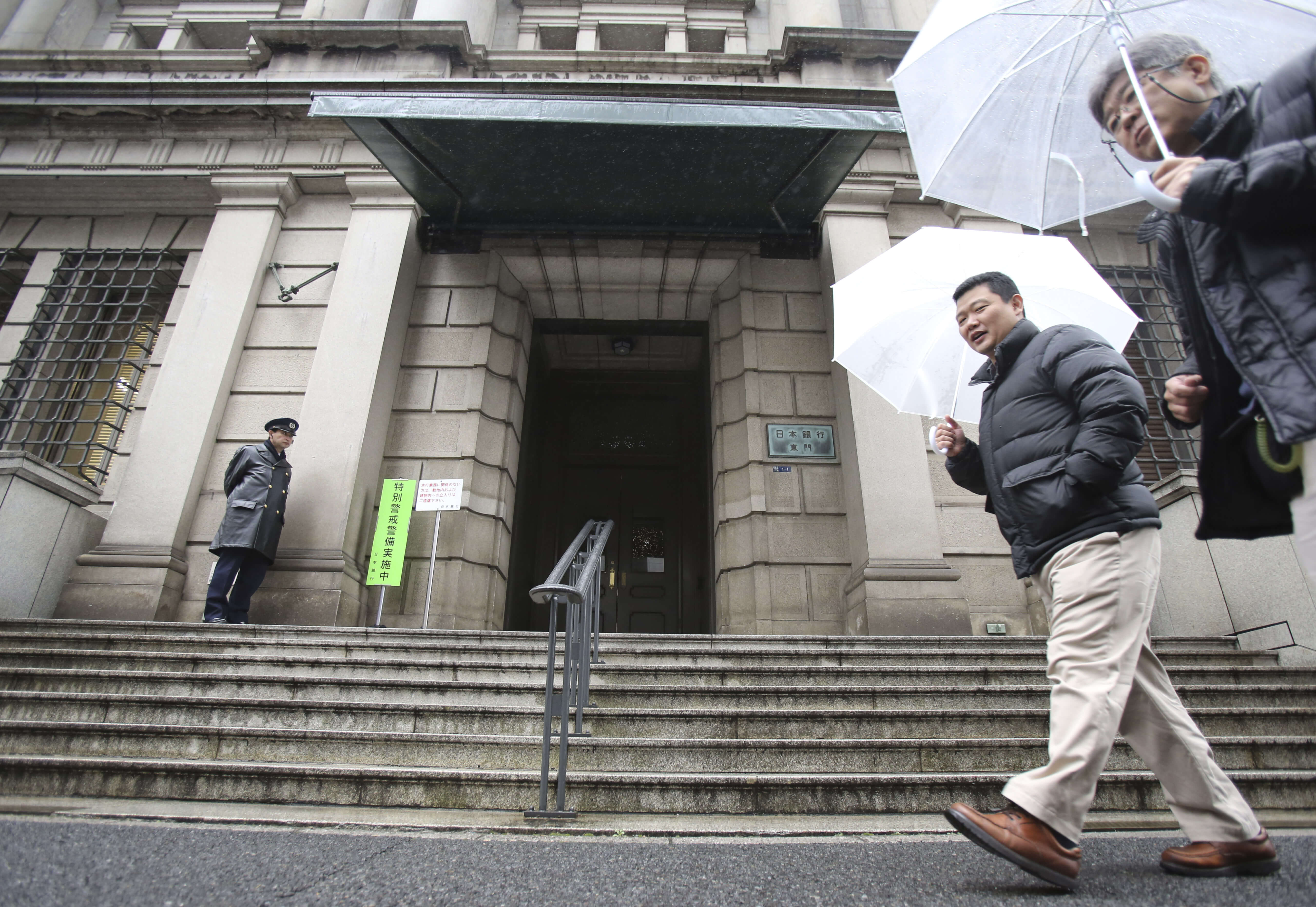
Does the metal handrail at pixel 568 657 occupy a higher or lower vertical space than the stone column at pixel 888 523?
lower

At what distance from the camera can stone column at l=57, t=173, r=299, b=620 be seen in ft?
22.7

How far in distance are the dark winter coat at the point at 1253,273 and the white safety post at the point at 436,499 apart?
659 cm

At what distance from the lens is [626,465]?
12203 mm

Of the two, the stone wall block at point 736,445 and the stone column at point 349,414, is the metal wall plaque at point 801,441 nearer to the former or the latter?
the stone wall block at point 736,445

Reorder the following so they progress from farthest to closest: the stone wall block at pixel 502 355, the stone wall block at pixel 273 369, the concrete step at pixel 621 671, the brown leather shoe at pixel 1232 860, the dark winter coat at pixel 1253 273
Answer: the stone wall block at pixel 502 355 → the stone wall block at pixel 273 369 → the concrete step at pixel 621 671 → the brown leather shoe at pixel 1232 860 → the dark winter coat at pixel 1253 273

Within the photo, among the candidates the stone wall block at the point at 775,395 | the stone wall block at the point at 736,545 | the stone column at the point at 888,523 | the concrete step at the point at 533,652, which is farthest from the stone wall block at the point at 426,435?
the stone column at the point at 888,523

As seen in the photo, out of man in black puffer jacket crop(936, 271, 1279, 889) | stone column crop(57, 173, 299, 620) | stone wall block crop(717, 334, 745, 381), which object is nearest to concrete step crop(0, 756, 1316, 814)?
man in black puffer jacket crop(936, 271, 1279, 889)

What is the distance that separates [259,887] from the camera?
6.06ft

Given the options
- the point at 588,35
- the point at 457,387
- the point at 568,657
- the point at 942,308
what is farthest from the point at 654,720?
the point at 588,35

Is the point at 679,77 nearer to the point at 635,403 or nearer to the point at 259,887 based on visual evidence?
the point at 635,403

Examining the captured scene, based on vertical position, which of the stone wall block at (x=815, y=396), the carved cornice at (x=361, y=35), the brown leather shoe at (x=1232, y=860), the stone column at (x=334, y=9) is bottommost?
the brown leather shoe at (x=1232, y=860)

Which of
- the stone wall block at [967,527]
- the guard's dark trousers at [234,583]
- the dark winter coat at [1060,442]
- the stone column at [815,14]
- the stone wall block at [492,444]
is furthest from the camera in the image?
the stone column at [815,14]

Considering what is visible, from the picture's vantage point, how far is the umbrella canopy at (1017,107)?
9.23ft

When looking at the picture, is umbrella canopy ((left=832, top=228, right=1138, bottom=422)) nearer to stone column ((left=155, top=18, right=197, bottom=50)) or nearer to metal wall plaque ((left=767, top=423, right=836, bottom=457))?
metal wall plaque ((left=767, top=423, right=836, bottom=457))
